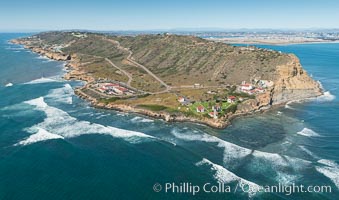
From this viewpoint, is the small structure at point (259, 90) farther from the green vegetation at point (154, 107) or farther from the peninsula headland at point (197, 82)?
the green vegetation at point (154, 107)

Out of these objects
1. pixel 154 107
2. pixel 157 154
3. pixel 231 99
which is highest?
pixel 231 99

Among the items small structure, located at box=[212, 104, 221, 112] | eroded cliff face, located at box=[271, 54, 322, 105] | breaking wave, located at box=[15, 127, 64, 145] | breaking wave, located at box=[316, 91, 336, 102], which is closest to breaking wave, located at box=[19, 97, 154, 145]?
breaking wave, located at box=[15, 127, 64, 145]

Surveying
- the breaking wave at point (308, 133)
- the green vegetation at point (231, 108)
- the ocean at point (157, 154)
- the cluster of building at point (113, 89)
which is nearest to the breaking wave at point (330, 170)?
the ocean at point (157, 154)

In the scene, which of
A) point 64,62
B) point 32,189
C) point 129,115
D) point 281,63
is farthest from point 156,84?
point 64,62

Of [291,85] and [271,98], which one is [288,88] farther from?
[271,98]

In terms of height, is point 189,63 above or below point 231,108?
above

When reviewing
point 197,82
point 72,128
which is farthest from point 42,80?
point 72,128
